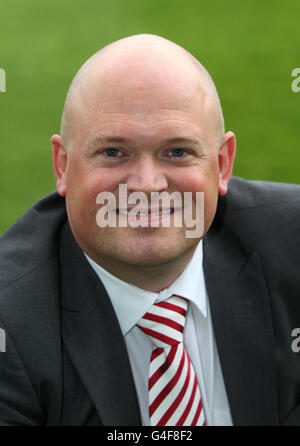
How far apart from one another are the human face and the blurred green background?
3.20 m

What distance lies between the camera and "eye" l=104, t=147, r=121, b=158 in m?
2.33

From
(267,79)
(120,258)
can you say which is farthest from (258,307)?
(267,79)

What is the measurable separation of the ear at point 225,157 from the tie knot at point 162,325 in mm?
482

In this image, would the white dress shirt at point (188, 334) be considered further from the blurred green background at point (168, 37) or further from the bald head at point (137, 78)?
the blurred green background at point (168, 37)

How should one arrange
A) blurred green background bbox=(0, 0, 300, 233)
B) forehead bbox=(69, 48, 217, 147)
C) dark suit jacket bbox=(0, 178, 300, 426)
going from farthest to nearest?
blurred green background bbox=(0, 0, 300, 233), dark suit jacket bbox=(0, 178, 300, 426), forehead bbox=(69, 48, 217, 147)

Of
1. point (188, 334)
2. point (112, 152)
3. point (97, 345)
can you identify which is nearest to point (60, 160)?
point (112, 152)

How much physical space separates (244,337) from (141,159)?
0.81 meters

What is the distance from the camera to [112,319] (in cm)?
252

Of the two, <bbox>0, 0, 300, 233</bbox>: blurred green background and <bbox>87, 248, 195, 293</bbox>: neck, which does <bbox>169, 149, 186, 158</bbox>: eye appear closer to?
<bbox>87, 248, 195, 293</bbox>: neck

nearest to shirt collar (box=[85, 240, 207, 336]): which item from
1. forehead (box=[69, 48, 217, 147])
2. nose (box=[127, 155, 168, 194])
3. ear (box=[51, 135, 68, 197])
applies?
ear (box=[51, 135, 68, 197])

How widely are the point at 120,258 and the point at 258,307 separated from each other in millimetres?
650
